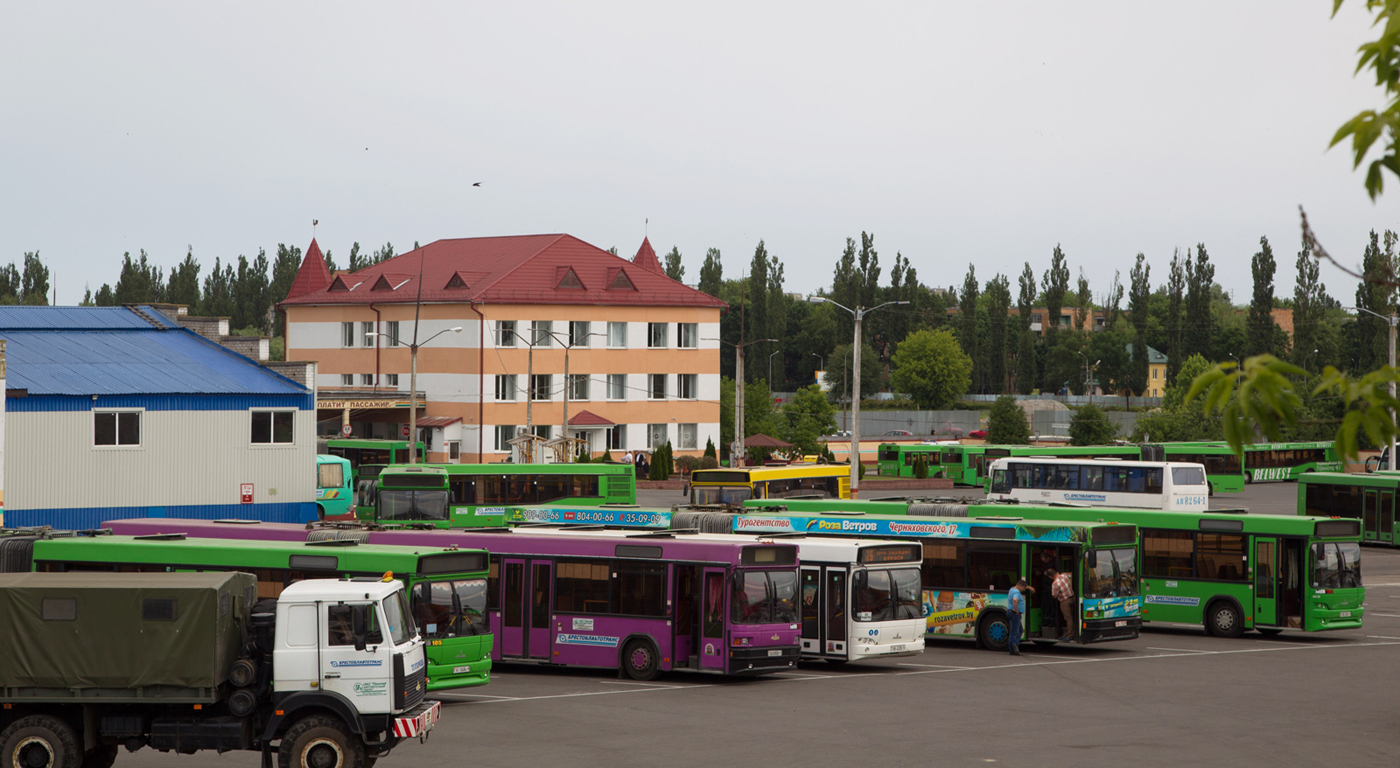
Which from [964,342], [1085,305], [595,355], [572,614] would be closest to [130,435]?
[572,614]

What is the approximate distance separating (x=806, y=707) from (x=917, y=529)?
7.78 m

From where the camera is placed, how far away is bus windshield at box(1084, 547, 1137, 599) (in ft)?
83.0

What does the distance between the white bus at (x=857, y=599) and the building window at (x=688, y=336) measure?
61.0m

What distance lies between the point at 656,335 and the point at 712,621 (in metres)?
62.5

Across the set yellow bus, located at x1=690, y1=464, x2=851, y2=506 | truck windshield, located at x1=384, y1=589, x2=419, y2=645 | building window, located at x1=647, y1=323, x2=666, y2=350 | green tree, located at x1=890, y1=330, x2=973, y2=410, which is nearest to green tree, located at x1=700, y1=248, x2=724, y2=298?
green tree, located at x1=890, y1=330, x2=973, y2=410

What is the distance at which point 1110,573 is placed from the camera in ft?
84.0

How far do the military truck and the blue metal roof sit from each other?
23.9 metres

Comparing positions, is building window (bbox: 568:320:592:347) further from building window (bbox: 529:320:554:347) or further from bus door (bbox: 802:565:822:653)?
bus door (bbox: 802:565:822:653)

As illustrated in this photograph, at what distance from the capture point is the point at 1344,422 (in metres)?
5.74

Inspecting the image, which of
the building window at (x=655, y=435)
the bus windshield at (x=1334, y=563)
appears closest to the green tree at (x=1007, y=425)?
the building window at (x=655, y=435)

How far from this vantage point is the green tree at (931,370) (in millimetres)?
127938

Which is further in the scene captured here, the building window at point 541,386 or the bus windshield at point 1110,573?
the building window at point 541,386

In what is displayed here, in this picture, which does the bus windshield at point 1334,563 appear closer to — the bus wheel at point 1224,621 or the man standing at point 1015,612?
the bus wheel at point 1224,621

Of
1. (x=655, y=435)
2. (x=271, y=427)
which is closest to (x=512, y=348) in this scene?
(x=655, y=435)
